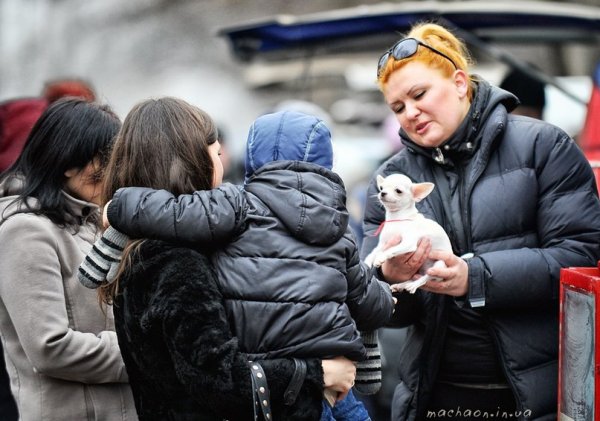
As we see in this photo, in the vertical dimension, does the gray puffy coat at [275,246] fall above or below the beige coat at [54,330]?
above

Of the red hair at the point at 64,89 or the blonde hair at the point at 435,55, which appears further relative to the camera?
the red hair at the point at 64,89

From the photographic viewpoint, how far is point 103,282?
2895mm

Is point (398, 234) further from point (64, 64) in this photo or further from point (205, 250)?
point (64, 64)

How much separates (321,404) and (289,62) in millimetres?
6042

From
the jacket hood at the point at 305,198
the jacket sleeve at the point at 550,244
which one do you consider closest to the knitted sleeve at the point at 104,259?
the jacket hood at the point at 305,198

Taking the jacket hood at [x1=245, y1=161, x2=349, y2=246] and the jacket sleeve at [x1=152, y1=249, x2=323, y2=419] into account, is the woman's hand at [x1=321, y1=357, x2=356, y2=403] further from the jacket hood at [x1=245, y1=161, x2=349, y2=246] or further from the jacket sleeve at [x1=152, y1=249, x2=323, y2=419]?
the jacket hood at [x1=245, y1=161, x2=349, y2=246]

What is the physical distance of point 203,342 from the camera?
267 centimetres

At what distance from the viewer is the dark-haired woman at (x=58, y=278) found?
338cm

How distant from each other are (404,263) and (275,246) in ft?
2.21

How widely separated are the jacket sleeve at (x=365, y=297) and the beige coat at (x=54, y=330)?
0.98 meters

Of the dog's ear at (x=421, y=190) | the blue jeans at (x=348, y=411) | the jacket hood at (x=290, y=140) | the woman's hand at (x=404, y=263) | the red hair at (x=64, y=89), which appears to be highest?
the jacket hood at (x=290, y=140)

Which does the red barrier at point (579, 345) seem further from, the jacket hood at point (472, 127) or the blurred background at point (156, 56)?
the blurred background at point (156, 56)

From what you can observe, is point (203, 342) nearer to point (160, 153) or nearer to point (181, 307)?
point (181, 307)

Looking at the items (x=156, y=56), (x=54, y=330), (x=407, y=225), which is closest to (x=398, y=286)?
(x=407, y=225)
